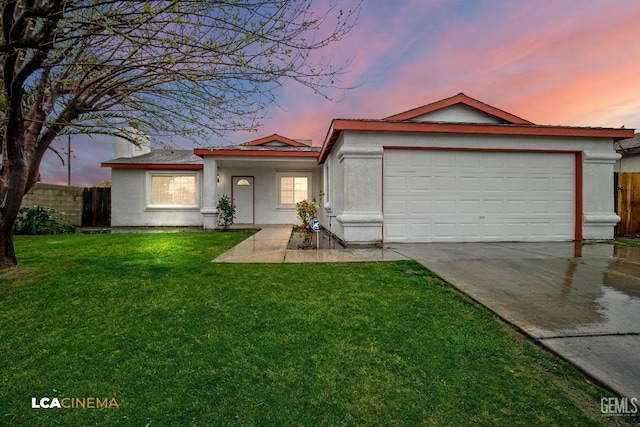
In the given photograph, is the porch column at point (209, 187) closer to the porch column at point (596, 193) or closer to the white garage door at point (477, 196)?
the white garage door at point (477, 196)

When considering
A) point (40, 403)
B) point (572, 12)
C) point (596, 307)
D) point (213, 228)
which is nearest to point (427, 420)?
point (40, 403)

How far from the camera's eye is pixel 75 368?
1.97 meters

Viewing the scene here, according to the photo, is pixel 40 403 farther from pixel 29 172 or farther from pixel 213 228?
pixel 213 228

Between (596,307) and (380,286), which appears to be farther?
(380,286)

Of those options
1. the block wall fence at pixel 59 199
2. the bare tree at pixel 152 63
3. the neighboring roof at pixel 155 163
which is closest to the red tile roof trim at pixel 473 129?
the bare tree at pixel 152 63

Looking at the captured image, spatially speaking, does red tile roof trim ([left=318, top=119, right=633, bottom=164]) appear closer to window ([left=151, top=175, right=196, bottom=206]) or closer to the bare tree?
the bare tree

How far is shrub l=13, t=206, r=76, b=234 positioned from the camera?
10906 millimetres

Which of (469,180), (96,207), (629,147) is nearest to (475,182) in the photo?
(469,180)

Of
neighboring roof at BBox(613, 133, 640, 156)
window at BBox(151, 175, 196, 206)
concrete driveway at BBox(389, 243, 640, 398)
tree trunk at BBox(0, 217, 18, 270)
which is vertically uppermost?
neighboring roof at BBox(613, 133, 640, 156)

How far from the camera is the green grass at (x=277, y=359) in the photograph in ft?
5.11

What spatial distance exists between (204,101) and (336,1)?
242 centimetres

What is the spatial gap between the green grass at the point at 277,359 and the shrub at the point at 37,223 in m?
9.45

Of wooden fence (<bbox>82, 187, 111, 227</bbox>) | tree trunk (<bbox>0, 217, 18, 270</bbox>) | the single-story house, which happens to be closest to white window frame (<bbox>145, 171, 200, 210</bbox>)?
wooden fence (<bbox>82, 187, 111, 227</bbox>)

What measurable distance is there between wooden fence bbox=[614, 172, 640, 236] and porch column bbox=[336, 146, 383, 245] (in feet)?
27.1
